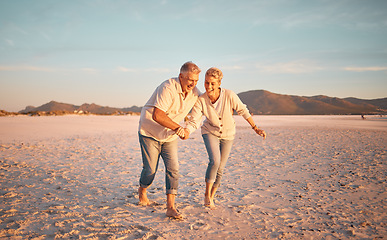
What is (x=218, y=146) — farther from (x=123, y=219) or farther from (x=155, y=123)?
(x=123, y=219)

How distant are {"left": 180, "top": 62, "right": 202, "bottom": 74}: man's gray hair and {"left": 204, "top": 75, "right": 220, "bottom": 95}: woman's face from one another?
307mm

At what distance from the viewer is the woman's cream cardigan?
4.16 meters

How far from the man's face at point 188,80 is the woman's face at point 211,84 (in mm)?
275

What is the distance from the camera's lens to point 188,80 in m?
3.68

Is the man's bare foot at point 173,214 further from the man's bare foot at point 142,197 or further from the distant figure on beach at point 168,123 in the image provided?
the man's bare foot at point 142,197

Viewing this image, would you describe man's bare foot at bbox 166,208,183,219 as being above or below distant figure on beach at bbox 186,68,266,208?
below

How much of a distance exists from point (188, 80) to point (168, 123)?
0.66 meters

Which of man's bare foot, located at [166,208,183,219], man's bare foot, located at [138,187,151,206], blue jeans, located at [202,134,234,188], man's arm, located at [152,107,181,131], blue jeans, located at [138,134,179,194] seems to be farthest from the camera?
man's bare foot, located at [138,187,151,206]

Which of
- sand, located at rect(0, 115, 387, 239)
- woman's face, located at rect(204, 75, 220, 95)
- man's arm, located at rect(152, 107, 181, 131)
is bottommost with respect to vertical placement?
sand, located at rect(0, 115, 387, 239)

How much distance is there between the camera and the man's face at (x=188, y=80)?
3.64 meters

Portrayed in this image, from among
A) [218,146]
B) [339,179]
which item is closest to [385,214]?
[339,179]

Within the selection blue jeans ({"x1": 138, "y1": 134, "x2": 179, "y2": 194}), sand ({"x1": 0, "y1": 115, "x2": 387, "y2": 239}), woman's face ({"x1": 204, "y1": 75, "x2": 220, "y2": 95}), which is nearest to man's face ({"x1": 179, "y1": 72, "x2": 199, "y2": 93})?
woman's face ({"x1": 204, "y1": 75, "x2": 220, "y2": 95})

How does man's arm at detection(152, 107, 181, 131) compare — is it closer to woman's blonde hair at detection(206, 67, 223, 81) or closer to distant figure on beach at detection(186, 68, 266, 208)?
distant figure on beach at detection(186, 68, 266, 208)

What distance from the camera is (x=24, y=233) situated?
10.6 ft
